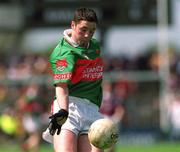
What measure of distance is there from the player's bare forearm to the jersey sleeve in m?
0.05

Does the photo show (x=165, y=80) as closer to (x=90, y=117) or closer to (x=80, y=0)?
(x=80, y=0)

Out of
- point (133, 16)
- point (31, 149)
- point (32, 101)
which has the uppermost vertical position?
point (133, 16)

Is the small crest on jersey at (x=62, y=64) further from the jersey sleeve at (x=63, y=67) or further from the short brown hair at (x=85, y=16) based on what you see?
the short brown hair at (x=85, y=16)

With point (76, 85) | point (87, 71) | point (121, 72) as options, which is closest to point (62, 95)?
point (76, 85)

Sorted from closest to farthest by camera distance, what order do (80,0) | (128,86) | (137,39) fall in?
1. (80,0)
2. (128,86)
3. (137,39)

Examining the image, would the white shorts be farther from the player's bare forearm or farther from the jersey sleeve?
the jersey sleeve

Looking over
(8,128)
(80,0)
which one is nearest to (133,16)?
(80,0)

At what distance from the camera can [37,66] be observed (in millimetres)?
24656

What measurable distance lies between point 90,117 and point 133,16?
15.3 meters

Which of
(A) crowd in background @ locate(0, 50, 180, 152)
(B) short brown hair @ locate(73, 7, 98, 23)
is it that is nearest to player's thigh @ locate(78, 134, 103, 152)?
(B) short brown hair @ locate(73, 7, 98, 23)

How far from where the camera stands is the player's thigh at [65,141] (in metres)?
8.22

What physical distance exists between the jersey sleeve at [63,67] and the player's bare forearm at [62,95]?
53mm

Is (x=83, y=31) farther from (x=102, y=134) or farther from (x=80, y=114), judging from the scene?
(x=102, y=134)

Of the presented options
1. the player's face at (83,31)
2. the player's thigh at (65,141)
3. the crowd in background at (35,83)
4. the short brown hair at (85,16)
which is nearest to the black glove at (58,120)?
the player's thigh at (65,141)
